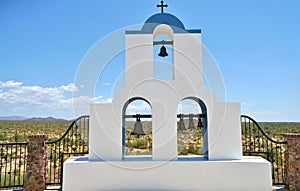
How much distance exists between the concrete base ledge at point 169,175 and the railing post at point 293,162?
1.10 metres

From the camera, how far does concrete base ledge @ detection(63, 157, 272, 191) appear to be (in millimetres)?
5051

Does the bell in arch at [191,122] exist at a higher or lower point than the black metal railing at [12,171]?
higher

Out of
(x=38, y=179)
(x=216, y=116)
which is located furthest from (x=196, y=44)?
(x=38, y=179)

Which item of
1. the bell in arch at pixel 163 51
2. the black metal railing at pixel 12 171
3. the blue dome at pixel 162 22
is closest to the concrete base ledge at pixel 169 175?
the black metal railing at pixel 12 171

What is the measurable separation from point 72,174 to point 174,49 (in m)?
3.65

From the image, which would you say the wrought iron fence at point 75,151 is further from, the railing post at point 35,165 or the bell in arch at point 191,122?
the bell in arch at point 191,122

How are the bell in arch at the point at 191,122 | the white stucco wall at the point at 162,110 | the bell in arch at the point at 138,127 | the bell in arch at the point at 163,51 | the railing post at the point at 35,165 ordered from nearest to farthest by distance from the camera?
1. the white stucco wall at the point at 162,110
2. the bell in arch at the point at 138,127
3. the bell in arch at the point at 191,122
4. the railing post at the point at 35,165
5. the bell in arch at the point at 163,51

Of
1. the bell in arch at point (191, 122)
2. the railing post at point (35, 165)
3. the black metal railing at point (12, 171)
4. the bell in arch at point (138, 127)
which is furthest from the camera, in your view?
the black metal railing at point (12, 171)

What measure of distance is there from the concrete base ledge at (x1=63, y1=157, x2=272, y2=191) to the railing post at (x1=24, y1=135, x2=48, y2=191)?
1.20 metres

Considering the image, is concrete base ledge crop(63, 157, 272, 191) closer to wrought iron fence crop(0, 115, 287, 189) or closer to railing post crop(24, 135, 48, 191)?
wrought iron fence crop(0, 115, 287, 189)

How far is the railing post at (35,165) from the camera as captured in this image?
5.80 metres

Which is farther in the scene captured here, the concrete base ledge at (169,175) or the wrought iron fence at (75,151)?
the wrought iron fence at (75,151)

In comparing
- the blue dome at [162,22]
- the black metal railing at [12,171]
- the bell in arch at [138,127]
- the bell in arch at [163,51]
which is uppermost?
the blue dome at [162,22]

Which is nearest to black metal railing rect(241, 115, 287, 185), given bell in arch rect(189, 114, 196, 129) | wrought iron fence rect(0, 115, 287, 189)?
wrought iron fence rect(0, 115, 287, 189)
